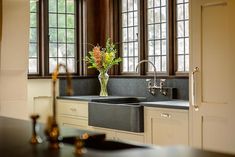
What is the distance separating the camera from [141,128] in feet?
16.4

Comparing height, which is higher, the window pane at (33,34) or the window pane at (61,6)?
the window pane at (61,6)

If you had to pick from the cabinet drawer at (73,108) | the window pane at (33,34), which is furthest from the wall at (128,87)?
the window pane at (33,34)

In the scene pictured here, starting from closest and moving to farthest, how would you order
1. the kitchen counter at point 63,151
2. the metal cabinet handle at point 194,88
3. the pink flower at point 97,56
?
the kitchen counter at point 63,151 < the metal cabinet handle at point 194,88 < the pink flower at point 97,56

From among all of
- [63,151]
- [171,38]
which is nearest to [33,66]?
[171,38]

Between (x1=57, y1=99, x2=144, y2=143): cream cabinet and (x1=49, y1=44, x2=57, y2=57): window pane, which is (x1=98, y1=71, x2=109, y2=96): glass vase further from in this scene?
(x1=49, y1=44, x2=57, y2=57): window pane

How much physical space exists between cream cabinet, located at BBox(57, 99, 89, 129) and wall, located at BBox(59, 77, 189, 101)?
0.43 meters

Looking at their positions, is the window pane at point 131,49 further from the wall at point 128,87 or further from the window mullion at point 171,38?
the window mullion at point 171,38

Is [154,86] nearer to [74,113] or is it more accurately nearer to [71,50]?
[74,113]

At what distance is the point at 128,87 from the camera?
642cm

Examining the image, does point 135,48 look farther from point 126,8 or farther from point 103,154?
point 103,154

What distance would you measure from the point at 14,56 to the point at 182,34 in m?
1.98

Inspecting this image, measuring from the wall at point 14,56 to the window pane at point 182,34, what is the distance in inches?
71.0

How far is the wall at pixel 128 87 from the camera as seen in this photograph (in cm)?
554

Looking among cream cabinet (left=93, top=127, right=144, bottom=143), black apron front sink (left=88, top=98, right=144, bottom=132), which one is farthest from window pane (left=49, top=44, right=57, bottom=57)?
cream cabinet (left=93, top=127, right=144, bottom=143)
